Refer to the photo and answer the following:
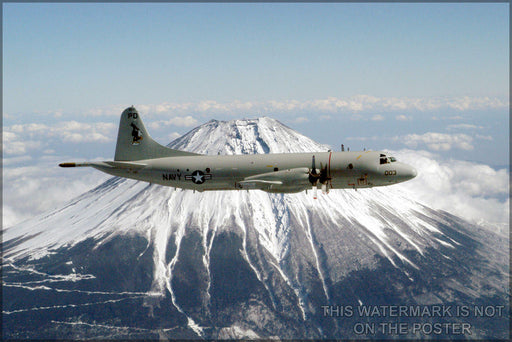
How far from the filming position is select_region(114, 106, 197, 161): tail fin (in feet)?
242

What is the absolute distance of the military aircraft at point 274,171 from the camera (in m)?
65.0

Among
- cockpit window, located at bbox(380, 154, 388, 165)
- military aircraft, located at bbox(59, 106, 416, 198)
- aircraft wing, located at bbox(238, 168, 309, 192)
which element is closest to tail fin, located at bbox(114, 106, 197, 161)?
military aircraft, located at bbox(59, 106, 416, 198)

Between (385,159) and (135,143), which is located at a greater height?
(135,143)

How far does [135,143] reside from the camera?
74.6 meters

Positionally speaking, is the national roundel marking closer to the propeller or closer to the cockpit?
the propeller

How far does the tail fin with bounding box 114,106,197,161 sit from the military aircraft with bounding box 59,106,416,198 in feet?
7.40

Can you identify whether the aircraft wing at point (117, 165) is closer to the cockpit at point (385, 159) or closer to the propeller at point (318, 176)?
the propeller at point (318, 176)

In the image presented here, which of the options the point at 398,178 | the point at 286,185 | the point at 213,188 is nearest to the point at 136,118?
the point at 213,188

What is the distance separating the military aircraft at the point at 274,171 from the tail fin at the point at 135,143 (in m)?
2.26

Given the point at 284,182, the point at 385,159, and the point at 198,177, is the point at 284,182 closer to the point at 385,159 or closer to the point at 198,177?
the point at 198,177

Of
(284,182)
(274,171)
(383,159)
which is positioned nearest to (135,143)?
(274,171)

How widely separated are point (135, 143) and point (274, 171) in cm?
2375

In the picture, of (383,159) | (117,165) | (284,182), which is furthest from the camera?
(117,165)

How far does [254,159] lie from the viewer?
6725cm
